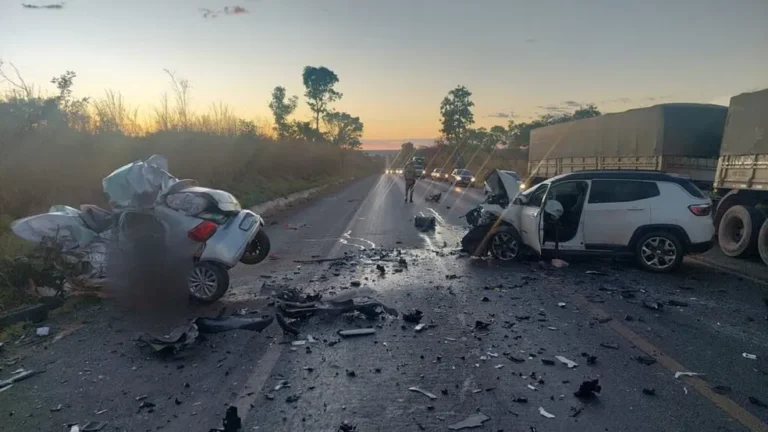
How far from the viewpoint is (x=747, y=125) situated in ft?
34.9

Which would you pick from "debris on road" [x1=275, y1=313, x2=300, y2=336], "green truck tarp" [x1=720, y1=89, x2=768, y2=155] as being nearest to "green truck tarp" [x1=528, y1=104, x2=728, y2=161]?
"green truck tarp" [x1=720, y1=89, x2=768, y2=155]

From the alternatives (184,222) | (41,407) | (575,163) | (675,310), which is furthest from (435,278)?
(575,163)

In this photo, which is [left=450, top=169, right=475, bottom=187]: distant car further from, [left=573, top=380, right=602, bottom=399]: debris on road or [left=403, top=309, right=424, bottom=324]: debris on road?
[left=573, top=380, right=602, bottom=399]: debris on road

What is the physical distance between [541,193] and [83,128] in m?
12.7

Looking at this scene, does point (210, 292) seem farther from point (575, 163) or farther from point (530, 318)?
point (575, 163)

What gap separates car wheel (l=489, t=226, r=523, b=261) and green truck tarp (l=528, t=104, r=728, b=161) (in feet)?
24.8

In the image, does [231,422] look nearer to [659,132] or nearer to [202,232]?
[202,232]

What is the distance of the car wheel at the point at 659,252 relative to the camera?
8.62m

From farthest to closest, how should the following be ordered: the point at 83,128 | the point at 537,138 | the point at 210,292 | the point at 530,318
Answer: the point at 537,138 < the point at 83,128 < the point at 210,292 < the point at 530,318

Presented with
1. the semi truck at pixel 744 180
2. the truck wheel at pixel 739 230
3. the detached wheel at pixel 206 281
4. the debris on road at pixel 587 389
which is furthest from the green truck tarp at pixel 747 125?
the detached wheel at pixel 206 281

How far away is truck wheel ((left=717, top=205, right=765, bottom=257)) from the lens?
991cm

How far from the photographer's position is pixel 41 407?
4.11 metres

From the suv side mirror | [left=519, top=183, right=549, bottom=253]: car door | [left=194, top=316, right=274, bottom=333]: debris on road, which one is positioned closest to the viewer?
[left=194, top=316, right=274, bottom=333]: debris on road

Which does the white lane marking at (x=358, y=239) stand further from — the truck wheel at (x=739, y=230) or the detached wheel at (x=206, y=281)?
the truck wheel at (x=739, y=230)
